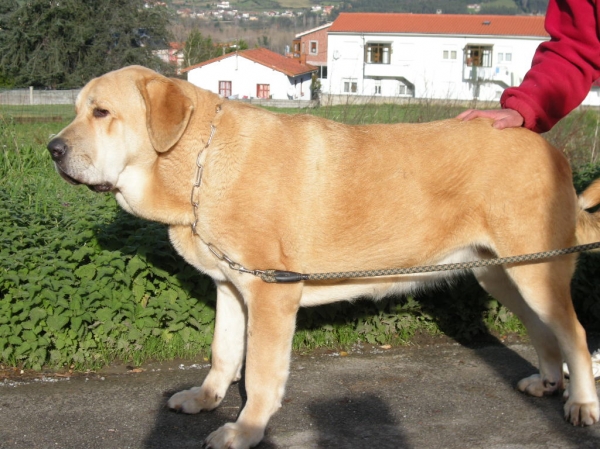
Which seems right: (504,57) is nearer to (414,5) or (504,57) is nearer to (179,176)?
(179,176)

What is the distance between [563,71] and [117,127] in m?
2.89

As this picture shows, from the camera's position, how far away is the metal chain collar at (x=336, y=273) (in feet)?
12.6

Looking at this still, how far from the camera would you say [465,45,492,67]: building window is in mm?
69000

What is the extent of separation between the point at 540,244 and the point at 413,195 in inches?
31.5

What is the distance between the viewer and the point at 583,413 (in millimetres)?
4156

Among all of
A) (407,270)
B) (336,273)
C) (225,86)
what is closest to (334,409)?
(336,273)

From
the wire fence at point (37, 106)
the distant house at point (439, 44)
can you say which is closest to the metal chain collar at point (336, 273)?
the wire fence at point (37, 106)

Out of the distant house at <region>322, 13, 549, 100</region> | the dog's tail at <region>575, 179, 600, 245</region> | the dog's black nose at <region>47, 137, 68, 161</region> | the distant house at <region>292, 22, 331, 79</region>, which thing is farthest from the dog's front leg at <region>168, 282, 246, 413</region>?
the distant house at <region>292, 22, 331, 79</region>

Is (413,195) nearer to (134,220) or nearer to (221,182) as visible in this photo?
(221,182)

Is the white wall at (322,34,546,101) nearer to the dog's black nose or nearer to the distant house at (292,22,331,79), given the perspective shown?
the distant house at (292,22,331,79)

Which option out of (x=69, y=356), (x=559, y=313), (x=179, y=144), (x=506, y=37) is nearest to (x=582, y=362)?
(x=559, y=313)

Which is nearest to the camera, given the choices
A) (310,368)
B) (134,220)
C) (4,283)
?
(4,283)

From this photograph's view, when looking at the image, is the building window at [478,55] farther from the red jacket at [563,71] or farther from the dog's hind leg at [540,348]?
the dog's hind leg at [540,348]

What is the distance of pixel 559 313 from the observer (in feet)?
13.6
